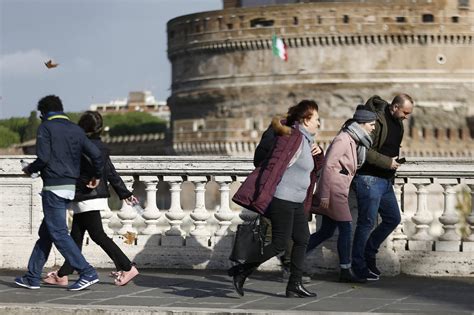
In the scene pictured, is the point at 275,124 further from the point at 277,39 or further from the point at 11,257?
the point at 277,39

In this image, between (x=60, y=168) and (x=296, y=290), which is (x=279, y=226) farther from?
(x=60, y=168)

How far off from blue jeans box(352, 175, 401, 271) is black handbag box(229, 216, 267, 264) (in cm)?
132

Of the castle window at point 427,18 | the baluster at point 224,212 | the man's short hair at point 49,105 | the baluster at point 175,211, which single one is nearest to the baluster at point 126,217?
the baluster at point 175,211

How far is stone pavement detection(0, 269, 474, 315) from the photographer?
8.35m

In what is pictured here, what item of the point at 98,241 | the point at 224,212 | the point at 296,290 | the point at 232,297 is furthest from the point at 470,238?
the point at 98,241

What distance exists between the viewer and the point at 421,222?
10789mm

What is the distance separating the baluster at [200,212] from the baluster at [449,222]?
1731mm

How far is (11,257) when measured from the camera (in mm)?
11148

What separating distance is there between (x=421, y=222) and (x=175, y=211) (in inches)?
72.4

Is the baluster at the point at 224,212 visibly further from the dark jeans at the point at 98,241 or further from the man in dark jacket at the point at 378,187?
the dark jeans at the point at 98,241

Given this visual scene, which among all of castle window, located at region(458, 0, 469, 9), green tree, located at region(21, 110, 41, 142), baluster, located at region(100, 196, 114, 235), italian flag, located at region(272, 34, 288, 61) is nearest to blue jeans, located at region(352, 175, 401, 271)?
baluster, located at region(100, 196, 114, 235)

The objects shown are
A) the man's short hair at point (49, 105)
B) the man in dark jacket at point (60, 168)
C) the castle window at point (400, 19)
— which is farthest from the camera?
the castle window at point (400, 19)

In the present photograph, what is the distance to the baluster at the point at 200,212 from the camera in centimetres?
1102

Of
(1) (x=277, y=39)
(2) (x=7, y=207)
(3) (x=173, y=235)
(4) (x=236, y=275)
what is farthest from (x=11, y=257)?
(1) (x=277, y=39)
